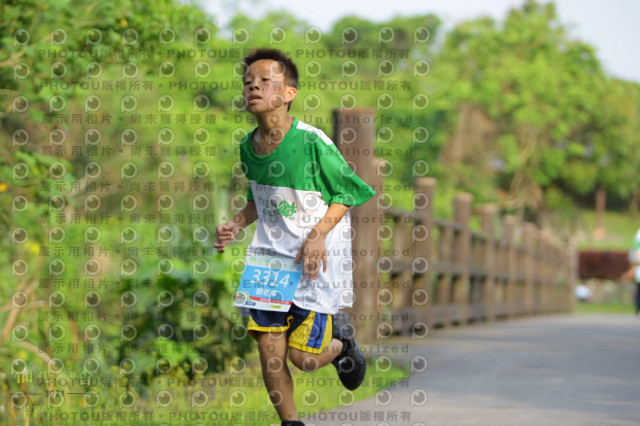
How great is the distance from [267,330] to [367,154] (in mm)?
3190

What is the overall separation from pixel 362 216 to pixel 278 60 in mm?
3274

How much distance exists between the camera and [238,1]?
29.0 m

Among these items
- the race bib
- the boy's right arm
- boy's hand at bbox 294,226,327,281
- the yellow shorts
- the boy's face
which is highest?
the boy's face

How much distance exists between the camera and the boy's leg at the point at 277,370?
3.58 metres

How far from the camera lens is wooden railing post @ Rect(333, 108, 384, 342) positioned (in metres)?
6.54

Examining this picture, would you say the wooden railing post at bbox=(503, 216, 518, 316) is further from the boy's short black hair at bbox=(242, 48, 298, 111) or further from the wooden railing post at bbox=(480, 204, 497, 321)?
the boy's short black hair at bbox=(242, 48, 298, 111)

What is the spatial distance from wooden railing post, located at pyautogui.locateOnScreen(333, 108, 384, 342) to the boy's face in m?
2.93

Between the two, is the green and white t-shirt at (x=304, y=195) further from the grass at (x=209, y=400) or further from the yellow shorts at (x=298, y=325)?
the grass at (x=209, y=400)

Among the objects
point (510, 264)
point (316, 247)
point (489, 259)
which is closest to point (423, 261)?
point (489, 259)

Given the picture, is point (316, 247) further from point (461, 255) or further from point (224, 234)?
point (461, 255)

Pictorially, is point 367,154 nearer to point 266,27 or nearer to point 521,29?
point 266,27

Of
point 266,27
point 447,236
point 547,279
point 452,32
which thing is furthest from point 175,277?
point 452,32

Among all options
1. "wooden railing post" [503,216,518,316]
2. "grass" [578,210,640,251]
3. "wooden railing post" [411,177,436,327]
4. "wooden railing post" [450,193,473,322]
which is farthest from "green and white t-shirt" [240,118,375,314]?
"grass" [578,210,640,251]

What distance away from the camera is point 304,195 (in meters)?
3.58
